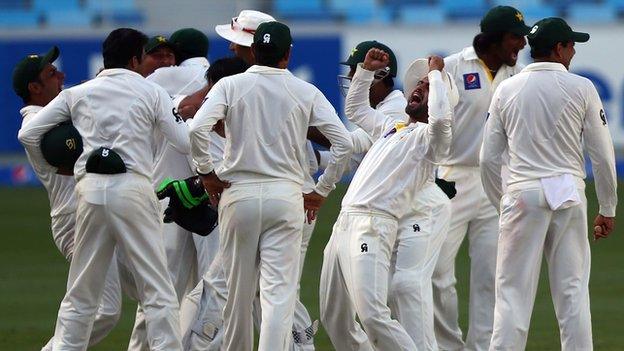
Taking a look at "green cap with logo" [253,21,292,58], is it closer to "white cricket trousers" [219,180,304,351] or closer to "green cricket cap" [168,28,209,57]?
"white cricket trousers" [219,180,304,351]

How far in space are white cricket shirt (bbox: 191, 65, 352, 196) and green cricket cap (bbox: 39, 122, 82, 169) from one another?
2.50 ft

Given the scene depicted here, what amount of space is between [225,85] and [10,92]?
1611cm

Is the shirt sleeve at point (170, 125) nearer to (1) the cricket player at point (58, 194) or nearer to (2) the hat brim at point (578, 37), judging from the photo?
(1) the cricket player at point (58, 194)

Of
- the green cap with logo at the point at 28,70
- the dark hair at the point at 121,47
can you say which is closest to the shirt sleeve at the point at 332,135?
the dark hair at the point at 121,47

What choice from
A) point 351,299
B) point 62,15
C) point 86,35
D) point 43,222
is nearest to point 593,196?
point 43,222

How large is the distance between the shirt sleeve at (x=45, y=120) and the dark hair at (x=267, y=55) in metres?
1.11

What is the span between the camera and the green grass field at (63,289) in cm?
1020

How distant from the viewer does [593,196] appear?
1973 cm

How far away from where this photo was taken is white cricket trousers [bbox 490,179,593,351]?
313 inches

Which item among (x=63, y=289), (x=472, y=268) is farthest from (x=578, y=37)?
(x=63, y=289)

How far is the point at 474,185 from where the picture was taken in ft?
31.5

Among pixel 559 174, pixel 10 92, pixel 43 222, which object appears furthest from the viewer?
pixel 10 92

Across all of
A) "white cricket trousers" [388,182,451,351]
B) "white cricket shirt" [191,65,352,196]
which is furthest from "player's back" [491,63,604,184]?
"white cricket shirt" [191,65,352,196]

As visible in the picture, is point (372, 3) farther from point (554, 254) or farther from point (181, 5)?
point (554, 254)
